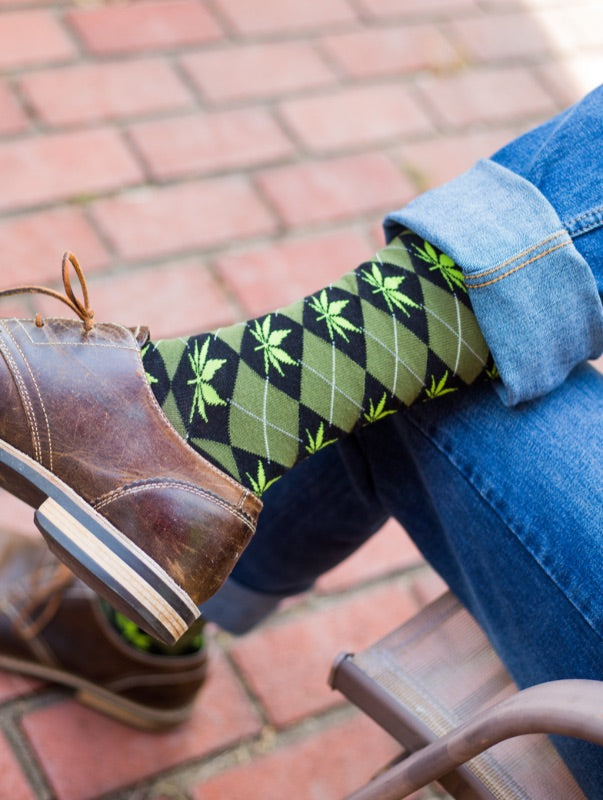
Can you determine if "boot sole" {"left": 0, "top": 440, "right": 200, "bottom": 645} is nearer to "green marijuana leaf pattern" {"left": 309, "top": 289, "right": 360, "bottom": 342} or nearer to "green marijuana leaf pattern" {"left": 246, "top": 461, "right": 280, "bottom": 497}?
"green marijuana leaf pattern" {"left": 246, "top": 461, "right": 280, "bottom": 497}

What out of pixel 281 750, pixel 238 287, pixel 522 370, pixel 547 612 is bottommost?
pixel 281 750

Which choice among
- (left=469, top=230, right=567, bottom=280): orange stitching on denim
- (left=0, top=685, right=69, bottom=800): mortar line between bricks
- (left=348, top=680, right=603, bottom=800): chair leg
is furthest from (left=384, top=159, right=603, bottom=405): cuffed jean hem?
(left=0, top=685, right=69, bottom=800): mortar line between bricks

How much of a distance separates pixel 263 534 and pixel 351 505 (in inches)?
3.7

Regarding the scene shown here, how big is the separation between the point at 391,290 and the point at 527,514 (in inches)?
8.1

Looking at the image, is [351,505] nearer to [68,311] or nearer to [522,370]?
[522,370]

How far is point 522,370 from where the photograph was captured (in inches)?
28.2

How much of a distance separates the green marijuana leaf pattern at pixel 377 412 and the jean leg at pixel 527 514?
30 mm

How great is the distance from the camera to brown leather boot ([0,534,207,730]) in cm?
100

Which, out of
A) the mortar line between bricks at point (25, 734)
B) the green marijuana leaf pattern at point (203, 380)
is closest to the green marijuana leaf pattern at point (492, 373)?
the green marijuana leaf pattern at point (203, 380)

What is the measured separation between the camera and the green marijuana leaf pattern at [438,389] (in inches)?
29.2

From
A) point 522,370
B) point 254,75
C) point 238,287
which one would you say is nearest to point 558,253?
point 522,370

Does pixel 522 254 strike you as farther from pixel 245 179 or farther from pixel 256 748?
pixel 245 179

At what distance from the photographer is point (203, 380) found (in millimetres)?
724

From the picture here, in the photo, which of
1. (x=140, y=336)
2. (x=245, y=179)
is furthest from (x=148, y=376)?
(x=245, y=179)
